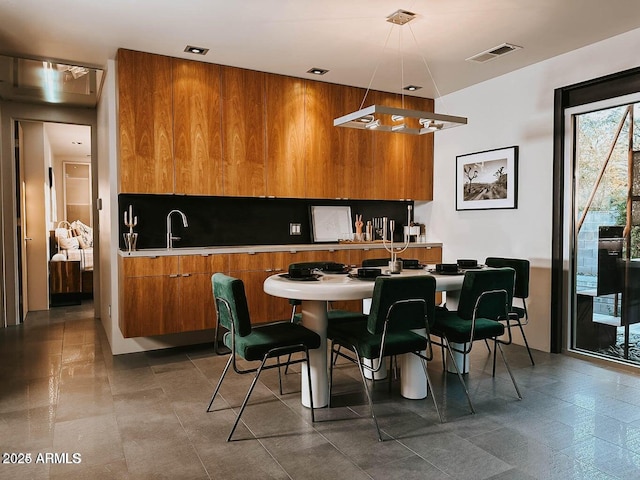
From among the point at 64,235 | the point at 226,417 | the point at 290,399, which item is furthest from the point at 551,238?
the point at 64,235

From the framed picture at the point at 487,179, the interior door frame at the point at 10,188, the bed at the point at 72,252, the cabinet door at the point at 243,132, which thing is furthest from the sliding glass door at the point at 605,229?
the bed at the point at 72,252

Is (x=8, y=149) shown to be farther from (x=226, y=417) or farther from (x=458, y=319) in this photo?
(x=458, y=319)

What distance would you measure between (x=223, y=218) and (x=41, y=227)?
3.00m

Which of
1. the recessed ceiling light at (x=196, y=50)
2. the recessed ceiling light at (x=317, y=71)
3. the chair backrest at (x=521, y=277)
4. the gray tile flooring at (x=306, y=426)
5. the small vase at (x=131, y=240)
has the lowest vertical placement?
the gray tile flooring at (x=306, y=426)

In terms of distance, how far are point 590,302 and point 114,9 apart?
4542 mm

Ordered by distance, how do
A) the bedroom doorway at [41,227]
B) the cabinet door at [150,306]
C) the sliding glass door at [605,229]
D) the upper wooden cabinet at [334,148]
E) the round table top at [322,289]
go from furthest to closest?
the bedroom doorway at [41,227] → the upper wooden cabinet at [334,148] → the cabinet door at [150,306] → the sliding glass door at [605,229] → the round table top at [322,289]

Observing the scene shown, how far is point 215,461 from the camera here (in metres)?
2.46

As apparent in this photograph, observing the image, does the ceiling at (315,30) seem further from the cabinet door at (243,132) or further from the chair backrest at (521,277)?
the chair backrest at (521,277)

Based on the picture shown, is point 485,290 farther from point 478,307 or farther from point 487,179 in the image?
point 487,179

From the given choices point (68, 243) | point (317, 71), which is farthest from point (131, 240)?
point (68, 243)

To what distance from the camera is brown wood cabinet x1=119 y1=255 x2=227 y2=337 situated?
4145 mm

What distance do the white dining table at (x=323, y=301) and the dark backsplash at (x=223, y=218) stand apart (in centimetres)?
205

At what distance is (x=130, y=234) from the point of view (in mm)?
4297

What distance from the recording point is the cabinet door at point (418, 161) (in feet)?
19.1
